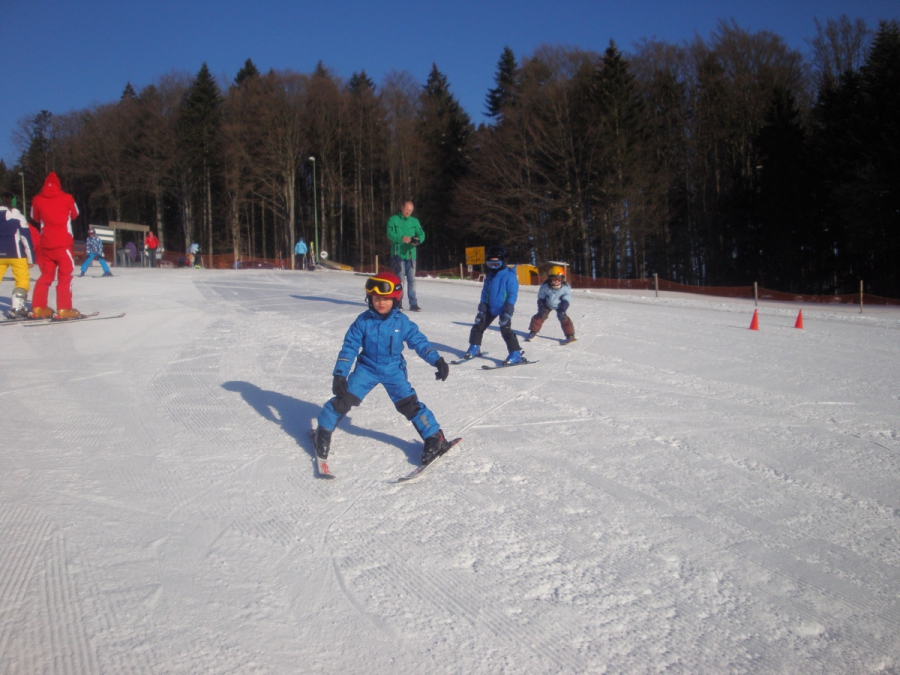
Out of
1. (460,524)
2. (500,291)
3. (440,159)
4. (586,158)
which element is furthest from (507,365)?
(440,159)

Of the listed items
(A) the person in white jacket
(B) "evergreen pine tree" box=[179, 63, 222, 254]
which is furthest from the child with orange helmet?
(B) "evergreen pine tree" box=[179, 63, 222, 254]

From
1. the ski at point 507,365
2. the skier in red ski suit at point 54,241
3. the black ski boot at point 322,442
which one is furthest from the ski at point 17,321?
the black ski boot at point 322,442

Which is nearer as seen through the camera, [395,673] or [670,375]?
[395,673]

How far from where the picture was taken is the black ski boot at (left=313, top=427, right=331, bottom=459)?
187 inches

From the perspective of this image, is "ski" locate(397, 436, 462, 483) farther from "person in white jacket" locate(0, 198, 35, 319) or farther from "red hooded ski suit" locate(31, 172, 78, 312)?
"person in white jacket" locate(0, 198, 35, 319)

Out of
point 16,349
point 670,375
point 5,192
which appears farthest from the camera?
point 5,192

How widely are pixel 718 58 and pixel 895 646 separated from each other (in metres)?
43.8

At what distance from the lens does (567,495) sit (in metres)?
4.29

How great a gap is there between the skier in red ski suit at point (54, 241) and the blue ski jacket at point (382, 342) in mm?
8426

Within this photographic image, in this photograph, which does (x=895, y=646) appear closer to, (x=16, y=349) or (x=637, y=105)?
(x=16, y=349)

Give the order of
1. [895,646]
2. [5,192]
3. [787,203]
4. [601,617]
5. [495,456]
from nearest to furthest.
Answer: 1. [895,646]
2. [601,617]
3. [495,456]
4. [787,203]
5. [5,192]

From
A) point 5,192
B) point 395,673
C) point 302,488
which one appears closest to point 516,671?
point 395,673

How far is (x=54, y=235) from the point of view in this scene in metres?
11.0

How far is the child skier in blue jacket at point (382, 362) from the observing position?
4766mm
